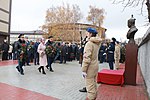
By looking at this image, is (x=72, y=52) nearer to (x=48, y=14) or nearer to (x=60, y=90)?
(x=60, y=90)

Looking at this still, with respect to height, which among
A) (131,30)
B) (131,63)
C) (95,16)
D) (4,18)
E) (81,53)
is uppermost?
(95,16)

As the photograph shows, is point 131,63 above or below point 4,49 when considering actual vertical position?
below

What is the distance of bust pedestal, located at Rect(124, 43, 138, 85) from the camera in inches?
366

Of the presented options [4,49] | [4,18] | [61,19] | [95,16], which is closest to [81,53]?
[4,49]

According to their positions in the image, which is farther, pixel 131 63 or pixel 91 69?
pixel 131 63

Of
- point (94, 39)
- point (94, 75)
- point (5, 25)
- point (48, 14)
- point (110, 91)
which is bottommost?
point (110, 91)

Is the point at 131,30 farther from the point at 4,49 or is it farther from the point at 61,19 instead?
the point at 61,19

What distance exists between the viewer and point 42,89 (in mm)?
7859

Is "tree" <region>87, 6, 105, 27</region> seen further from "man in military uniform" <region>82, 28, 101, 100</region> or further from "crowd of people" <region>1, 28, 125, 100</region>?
"man in military uniform" <region>82, 28, 101, 100</region>

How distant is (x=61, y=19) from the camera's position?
4228cm

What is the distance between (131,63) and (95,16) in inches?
1537

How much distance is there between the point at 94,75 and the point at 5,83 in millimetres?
4171

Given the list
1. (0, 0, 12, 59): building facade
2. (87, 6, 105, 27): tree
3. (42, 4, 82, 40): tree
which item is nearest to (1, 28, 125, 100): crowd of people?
(0, 0, 12, 59): building facade

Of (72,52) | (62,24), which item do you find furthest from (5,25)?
(62,24)
